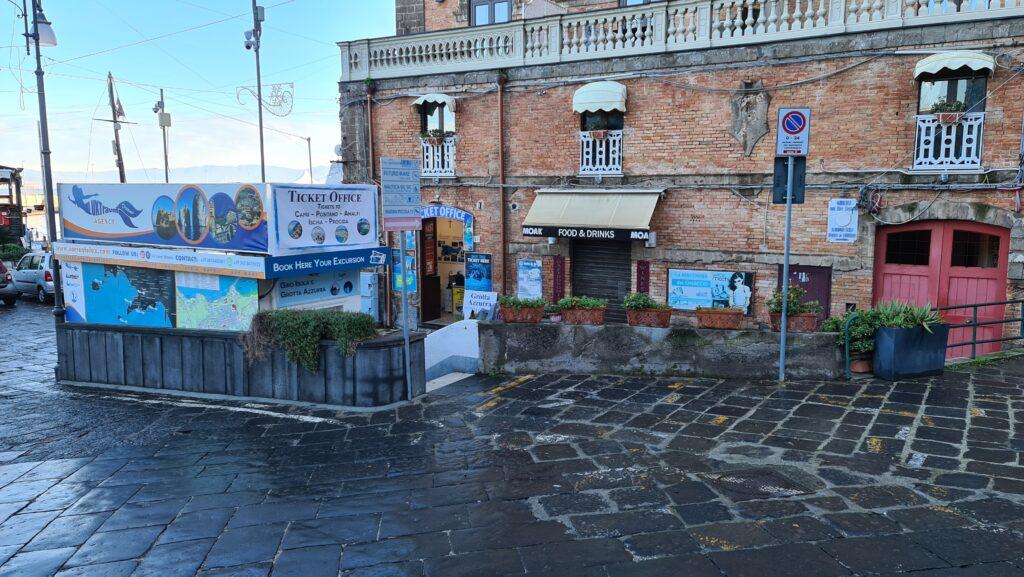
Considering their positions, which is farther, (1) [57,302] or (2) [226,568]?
(1) [57,302]

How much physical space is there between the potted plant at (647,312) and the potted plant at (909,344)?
276 centimetres

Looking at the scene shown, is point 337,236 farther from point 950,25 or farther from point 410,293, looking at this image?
point 950,25

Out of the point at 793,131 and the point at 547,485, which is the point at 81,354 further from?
the point at 793,131

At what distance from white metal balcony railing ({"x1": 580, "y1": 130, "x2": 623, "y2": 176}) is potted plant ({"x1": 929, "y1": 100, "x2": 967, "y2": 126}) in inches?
244

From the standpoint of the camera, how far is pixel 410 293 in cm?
1955

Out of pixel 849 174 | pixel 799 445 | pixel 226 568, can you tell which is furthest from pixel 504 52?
pixel 226 568

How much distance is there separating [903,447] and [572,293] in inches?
424

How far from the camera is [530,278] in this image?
685 inches

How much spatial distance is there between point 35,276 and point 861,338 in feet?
88.5

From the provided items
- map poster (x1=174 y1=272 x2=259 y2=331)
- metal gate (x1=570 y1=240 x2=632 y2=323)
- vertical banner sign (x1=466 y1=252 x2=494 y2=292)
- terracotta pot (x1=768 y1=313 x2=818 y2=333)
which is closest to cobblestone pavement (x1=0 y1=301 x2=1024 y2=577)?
terracotta pot (x1=768 y1=313 x2=818 y2=333)

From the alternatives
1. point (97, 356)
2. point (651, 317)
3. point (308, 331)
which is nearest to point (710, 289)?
point (651, 317)

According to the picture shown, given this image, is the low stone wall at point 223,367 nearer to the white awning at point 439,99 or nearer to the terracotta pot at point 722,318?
the terracotta pot at point 722,318

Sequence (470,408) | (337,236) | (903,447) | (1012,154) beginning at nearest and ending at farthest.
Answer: (903,447) < (470,408) < (337,236) < (1012,154)

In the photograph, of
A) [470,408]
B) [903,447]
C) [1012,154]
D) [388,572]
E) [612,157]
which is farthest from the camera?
[612,157]
